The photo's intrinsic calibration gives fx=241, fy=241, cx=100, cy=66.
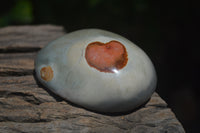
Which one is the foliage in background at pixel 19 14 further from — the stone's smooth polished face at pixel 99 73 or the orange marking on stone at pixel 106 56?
the orange marking on stone at pixel 106 56

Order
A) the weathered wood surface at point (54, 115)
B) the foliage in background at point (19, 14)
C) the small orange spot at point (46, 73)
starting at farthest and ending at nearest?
the foliage in background at point (19, 14) < the small orange spot at point (46, 73) < the weathered wood surface at point (54, 115)

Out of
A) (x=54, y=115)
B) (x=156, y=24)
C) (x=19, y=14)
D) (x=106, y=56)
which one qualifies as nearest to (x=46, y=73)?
(x=54, y=115)

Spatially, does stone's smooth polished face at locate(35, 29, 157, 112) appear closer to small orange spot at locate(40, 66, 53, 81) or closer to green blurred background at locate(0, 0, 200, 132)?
small orange spot at locate(40, 66, 53, 81)

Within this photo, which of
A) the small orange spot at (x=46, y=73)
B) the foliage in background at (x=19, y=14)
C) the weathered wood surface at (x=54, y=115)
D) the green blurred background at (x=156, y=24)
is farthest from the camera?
the green blurred background at (x=156, y=24)

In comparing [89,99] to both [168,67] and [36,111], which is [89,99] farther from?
[168,67]

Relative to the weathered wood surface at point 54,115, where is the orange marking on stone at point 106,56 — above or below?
above

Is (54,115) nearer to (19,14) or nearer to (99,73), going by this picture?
(99,73)

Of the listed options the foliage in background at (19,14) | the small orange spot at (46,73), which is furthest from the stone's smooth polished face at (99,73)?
the foliage in background at (19,14)
